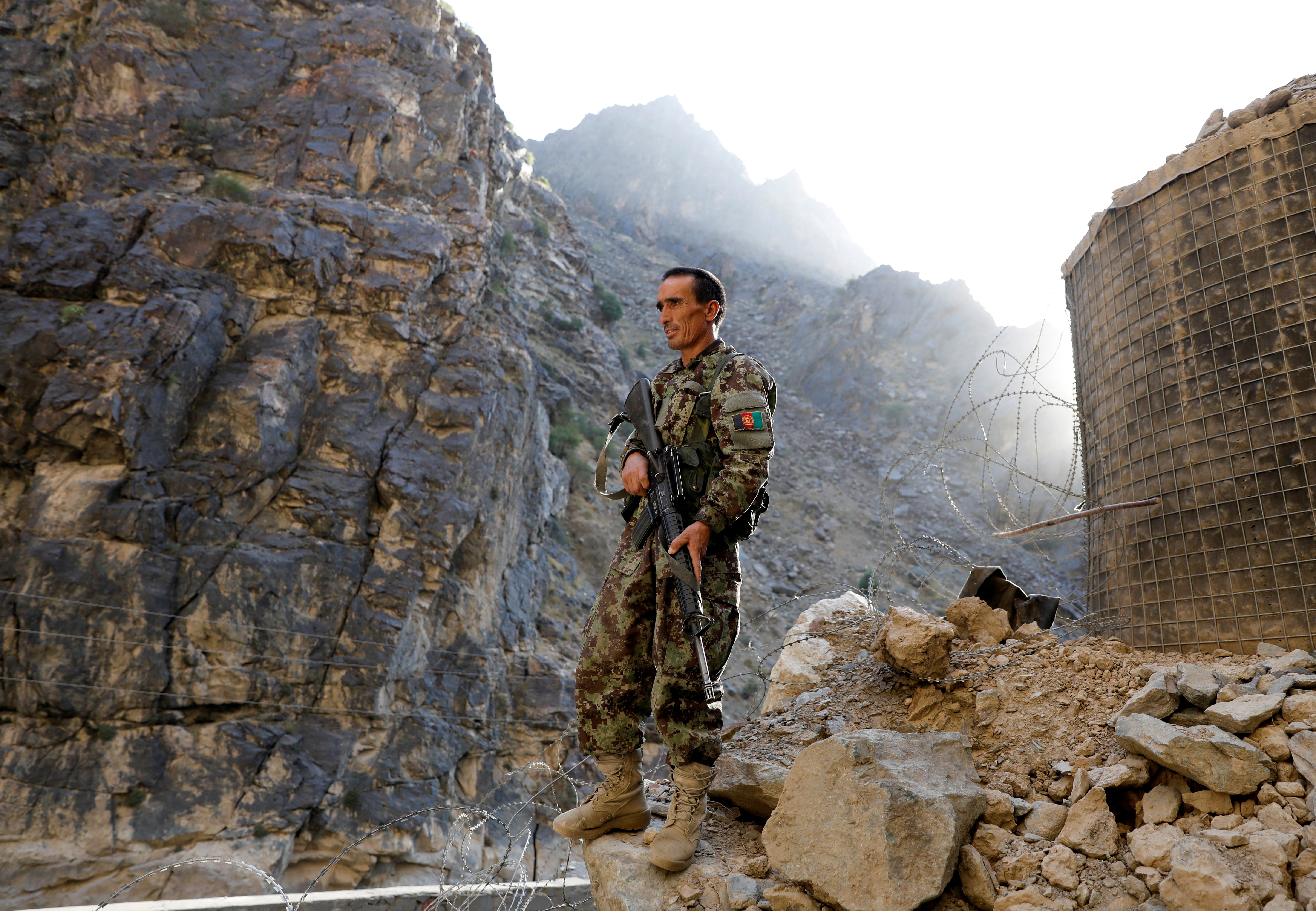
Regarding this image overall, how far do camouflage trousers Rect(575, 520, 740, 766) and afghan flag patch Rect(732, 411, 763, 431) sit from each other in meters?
0.41

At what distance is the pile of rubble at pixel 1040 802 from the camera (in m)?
1.85

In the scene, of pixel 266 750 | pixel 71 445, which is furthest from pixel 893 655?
pixel 71 445

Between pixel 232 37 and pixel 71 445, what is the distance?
1106 cm

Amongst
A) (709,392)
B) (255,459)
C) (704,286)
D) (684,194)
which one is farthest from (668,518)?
(684,194)

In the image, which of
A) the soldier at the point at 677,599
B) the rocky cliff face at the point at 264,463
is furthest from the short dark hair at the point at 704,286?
the rocky cliff face at the point at 264,463

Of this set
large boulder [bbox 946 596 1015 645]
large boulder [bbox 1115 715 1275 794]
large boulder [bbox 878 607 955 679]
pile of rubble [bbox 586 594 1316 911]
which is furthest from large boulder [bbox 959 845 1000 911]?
large boulder [bbox 946 596 1015 645]

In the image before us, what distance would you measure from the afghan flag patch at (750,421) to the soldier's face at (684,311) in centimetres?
42

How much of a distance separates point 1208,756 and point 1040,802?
19.1 inches

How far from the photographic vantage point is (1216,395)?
3.20 meters

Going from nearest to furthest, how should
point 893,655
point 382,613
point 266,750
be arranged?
point 893,655
point 266,750
point 382,613

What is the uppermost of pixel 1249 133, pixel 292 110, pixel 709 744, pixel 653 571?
pixel 292 110

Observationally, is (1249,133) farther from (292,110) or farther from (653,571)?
(292,110)

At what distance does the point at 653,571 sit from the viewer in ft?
8.23

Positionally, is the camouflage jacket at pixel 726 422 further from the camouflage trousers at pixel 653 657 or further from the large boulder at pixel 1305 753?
the large boulder at pixel 1305 753
